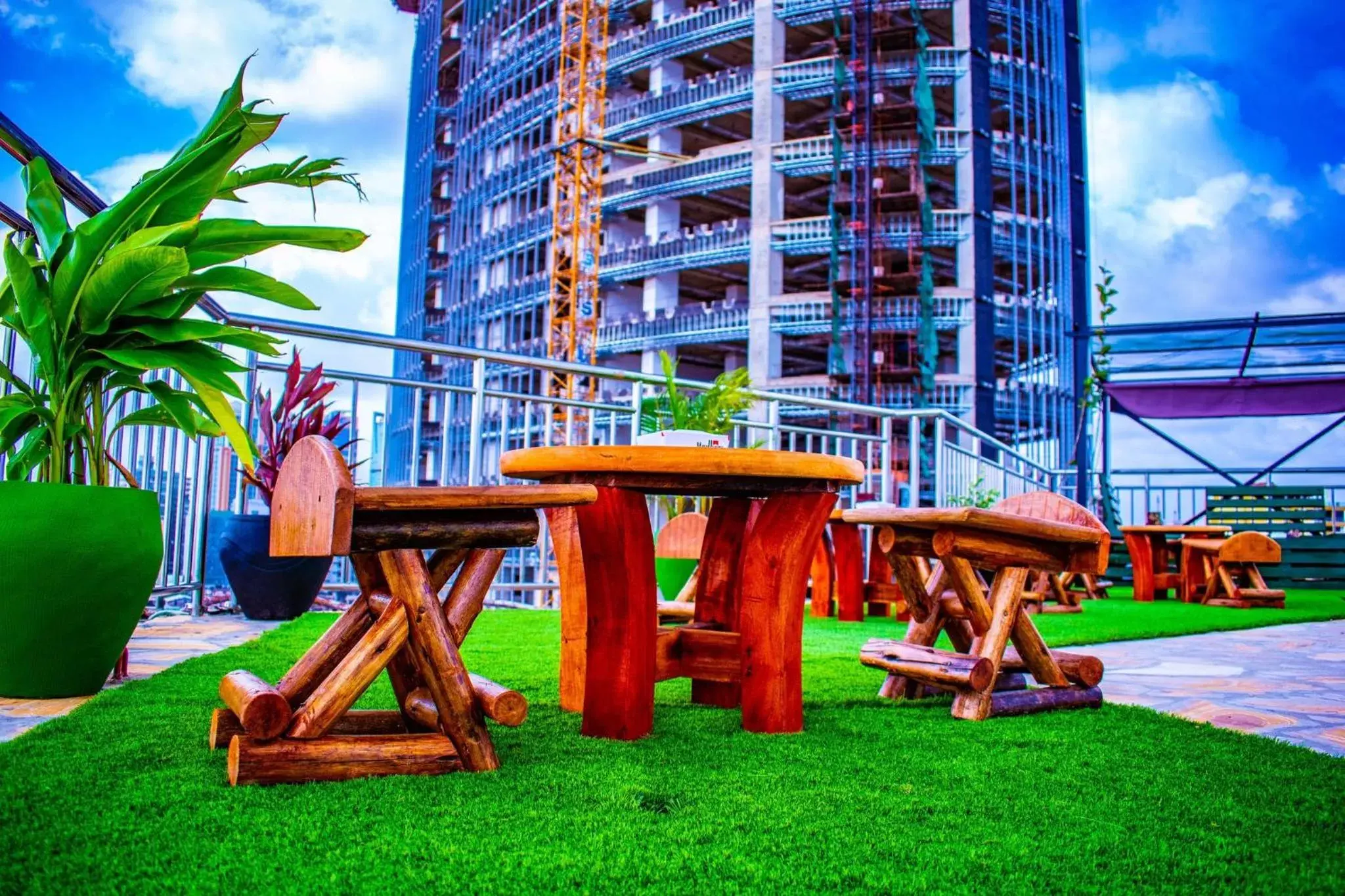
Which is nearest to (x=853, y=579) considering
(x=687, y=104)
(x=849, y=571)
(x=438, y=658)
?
(x=849, y=571)

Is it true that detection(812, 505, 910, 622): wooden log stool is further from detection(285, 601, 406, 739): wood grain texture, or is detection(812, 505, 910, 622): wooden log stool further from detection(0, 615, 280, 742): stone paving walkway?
detection(285, 601, 406, 739): wood grain texture

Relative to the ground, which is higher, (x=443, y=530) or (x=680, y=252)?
(x=680, y=252)

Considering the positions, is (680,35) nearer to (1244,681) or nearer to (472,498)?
(1244,681)

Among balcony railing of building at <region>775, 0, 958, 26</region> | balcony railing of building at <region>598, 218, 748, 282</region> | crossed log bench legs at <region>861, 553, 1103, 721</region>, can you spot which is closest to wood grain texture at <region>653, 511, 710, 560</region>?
crossed log bench legs at <region>861, 553, 1103, 721</region>

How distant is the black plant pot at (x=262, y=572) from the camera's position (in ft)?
14.0

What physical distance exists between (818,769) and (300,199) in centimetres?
209

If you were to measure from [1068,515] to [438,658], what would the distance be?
7.89 feet

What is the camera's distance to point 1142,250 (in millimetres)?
33938

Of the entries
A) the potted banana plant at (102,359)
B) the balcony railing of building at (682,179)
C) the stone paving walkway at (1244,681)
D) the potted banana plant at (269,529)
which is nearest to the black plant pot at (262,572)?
the potted banana plant at (269,529)

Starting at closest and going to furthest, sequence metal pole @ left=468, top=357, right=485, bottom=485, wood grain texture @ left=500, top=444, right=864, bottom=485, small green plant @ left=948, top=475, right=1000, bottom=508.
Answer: wood grain texture @ left=500, top=444, right=864, bottom=485 → metal pole @ left=468, top=357, right=485, bottom=485 → small green plant @ left=948, top=475, right=1000, bottom=508

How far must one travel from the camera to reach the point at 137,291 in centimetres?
239

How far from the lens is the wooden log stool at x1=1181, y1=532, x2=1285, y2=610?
7.83 metres

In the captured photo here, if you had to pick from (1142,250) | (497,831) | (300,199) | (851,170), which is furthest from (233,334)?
(1142,250)

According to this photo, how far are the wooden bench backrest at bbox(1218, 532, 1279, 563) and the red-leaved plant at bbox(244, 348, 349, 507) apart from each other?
7.07m
